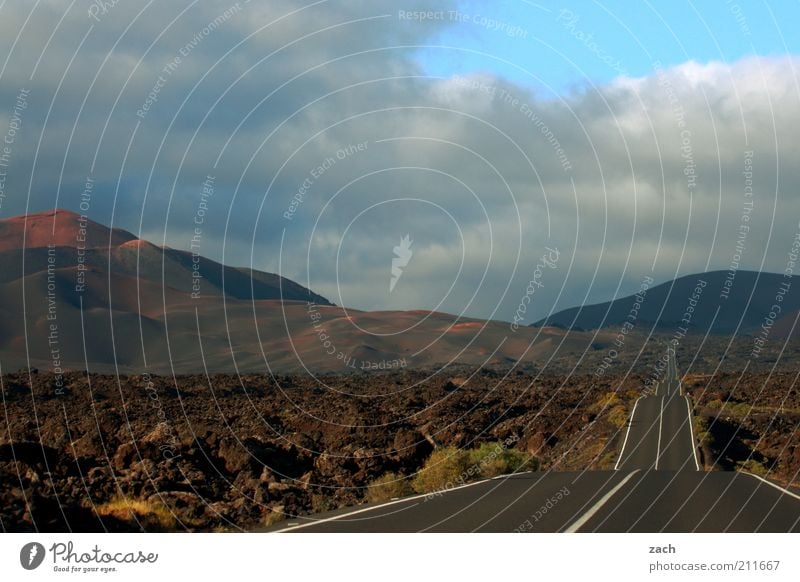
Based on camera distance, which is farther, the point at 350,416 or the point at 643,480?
the point at 350,416

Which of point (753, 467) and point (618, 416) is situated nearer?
point (753, 467)

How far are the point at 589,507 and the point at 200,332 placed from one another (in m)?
154

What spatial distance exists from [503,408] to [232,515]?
4907 centimetres

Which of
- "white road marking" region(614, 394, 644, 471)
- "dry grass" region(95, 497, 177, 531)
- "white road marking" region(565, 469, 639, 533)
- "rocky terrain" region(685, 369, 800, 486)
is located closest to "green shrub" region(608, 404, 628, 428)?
"white road marking" region(614, 394, 644, 471)

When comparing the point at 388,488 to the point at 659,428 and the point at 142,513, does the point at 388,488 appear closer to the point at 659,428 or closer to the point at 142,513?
the point at 142,513

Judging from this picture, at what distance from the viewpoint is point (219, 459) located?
33219 mm

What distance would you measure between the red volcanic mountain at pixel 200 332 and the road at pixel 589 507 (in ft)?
349

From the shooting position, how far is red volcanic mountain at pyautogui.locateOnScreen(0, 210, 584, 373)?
143 meters

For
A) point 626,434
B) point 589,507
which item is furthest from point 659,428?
point 589,507

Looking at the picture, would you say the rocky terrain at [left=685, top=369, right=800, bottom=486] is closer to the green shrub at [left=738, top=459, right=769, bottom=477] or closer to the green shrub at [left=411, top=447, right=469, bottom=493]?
the green shrub at [left=738, top=459, right=769, bottom=477]

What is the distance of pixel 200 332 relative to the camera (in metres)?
170

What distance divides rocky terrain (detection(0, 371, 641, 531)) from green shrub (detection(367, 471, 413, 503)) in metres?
0.52
